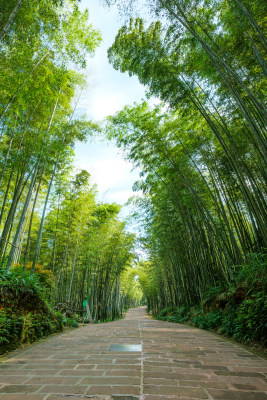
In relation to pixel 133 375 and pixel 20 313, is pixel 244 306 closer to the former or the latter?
pixel 133 375

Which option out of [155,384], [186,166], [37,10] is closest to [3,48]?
[37,10]

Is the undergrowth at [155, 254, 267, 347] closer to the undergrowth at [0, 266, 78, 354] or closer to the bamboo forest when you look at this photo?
the bamboo forest

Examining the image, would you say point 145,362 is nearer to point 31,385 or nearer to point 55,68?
point 31,385

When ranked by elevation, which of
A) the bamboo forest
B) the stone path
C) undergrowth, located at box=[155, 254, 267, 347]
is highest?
the bamboo forest

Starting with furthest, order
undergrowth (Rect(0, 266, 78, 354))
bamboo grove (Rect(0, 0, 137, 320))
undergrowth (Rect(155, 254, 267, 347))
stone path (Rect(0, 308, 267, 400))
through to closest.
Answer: bamboo grove (Rect(0, 0, 137, 320)) → undergrowth (Rect(155, 254, 267, 347)) → undergrowth (Rect(0, 266, 78, 354)) → stone path (Rect(0, 308, 267, 400))

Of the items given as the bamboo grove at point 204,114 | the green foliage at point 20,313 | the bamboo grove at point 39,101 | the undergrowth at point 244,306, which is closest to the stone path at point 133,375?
the green foliage at point 20,313

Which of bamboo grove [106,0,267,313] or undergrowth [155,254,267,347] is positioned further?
bamboo grove [106,0,267,313]

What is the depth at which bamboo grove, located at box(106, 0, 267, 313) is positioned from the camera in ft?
12.1

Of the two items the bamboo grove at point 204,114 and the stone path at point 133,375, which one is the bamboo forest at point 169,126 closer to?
the bamboo grove at point 204,114

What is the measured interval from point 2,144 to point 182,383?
6.82m

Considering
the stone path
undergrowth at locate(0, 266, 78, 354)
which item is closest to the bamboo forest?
undergrowth at locate(0, 266, 78, 354)

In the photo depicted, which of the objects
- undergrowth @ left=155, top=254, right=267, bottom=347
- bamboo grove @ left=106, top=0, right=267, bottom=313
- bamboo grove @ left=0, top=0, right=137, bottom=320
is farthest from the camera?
bamboo grove @ left=0, top=0, right=137, bottom=320

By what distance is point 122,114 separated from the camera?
621 centimetres

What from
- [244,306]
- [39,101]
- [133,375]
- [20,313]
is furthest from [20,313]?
[39,101]
